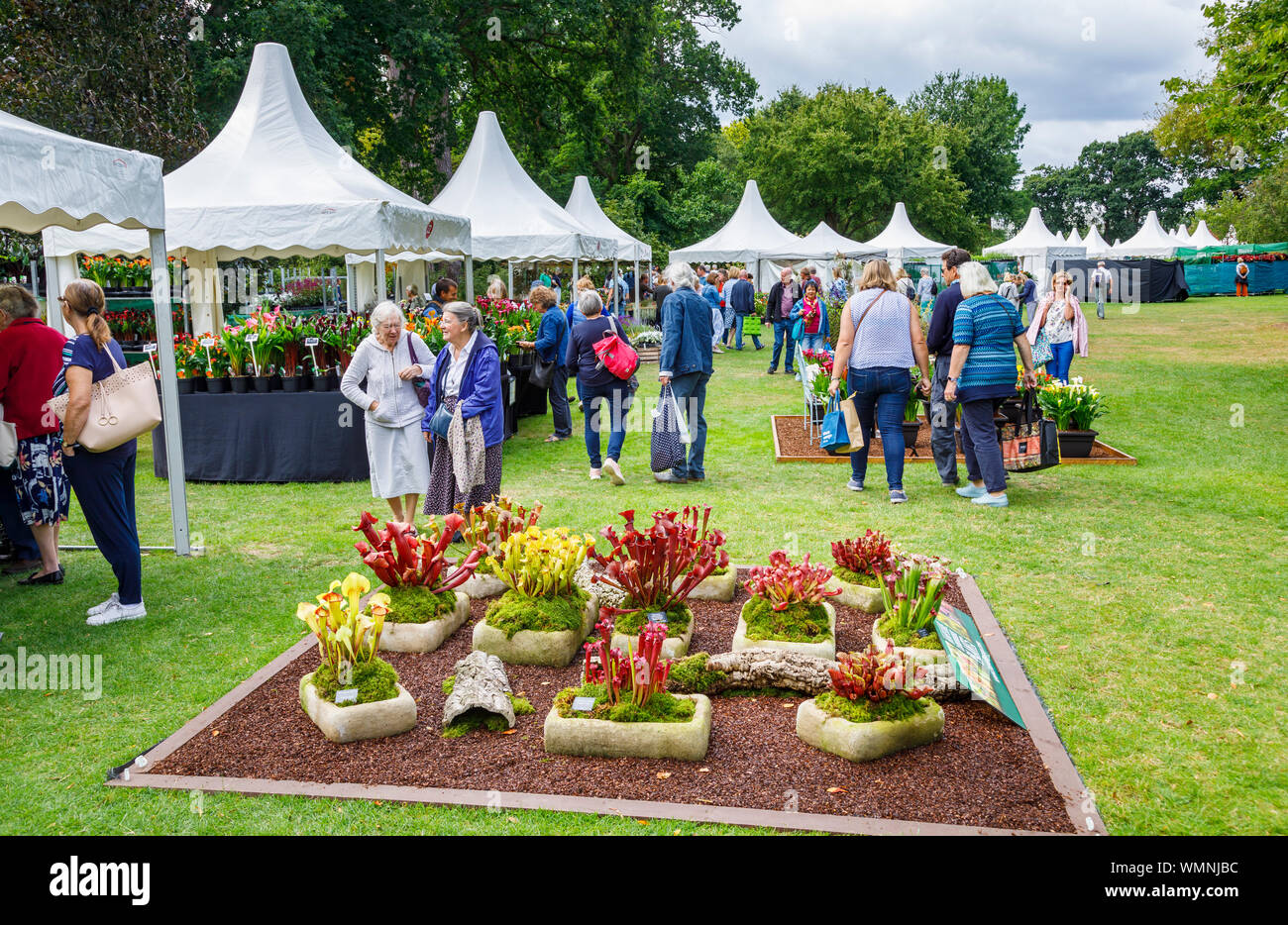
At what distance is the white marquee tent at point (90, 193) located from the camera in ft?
17.1

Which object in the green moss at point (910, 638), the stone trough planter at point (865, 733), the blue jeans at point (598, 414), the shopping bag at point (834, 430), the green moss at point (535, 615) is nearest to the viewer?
the stone trough planter at point (865, 733)

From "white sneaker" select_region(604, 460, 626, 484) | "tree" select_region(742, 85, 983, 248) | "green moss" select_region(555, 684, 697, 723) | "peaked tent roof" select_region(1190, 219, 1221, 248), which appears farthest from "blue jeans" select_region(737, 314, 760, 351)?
"peaked tent roof" select_region(1190, 219, 1221, 248)

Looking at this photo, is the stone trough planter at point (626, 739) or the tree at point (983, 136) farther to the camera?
the tree at point (983, 136)

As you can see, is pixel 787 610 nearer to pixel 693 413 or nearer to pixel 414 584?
pixel 414 584

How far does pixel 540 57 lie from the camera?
30812 millimetres

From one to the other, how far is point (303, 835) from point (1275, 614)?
520 centimetres

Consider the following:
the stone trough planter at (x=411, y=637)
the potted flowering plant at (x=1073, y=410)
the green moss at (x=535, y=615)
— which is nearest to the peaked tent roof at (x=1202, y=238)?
the potted flowering plant at (x=1073, y=410)

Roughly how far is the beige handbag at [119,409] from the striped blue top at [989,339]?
5.92m

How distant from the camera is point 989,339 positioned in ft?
26.1

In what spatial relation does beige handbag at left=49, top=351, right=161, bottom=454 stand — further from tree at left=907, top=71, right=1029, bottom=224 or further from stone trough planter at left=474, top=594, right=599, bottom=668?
tree at left=907, top=71, right=1029, bottom=224

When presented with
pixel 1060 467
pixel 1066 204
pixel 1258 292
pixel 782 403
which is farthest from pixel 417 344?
pixel 1066 204

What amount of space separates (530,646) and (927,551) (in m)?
3.25

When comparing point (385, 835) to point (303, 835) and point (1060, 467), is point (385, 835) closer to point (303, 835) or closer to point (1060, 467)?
point (303, 835)

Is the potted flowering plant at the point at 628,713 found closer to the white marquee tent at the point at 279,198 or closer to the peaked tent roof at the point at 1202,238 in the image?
the white marquee tent at the point at 279,198
